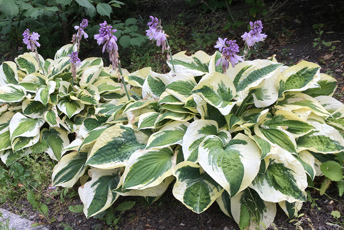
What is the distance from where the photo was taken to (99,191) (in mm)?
2133

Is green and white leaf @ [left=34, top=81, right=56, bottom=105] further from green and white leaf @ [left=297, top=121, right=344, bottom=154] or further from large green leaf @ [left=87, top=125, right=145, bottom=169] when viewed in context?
green and white leaf @ [left=297, top=121, right=344, bottom=154]

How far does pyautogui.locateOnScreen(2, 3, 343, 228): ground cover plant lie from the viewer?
1.88 m

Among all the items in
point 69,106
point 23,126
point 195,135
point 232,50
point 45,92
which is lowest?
point 23,126

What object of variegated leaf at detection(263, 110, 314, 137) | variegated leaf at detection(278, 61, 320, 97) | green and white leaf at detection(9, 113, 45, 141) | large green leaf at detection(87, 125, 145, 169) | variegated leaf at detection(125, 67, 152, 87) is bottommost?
green and white leaf at detection(9, 113, 45, 141)

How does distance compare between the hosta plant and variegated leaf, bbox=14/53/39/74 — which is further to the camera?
variegated leaf, bbox=14/53/39/74

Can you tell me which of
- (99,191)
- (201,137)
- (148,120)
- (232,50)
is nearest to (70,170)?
(99,191)

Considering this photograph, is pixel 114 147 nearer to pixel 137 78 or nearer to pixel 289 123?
pixel 137 78

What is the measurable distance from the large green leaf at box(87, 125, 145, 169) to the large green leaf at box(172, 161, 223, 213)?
41 cm

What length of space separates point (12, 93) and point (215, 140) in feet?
7.02

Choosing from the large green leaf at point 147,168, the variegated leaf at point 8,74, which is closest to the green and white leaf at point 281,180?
the large green leaf at point 147,168

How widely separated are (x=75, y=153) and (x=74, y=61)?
2.80ft

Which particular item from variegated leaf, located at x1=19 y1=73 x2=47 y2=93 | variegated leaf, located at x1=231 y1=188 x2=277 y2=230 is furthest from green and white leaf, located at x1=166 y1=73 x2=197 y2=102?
variegated leaf, located at x1=19 y1=73 x2=47 y2=93

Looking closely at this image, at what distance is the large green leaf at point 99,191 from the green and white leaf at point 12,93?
1311mm

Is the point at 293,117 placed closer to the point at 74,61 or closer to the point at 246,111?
the point at 246,111
